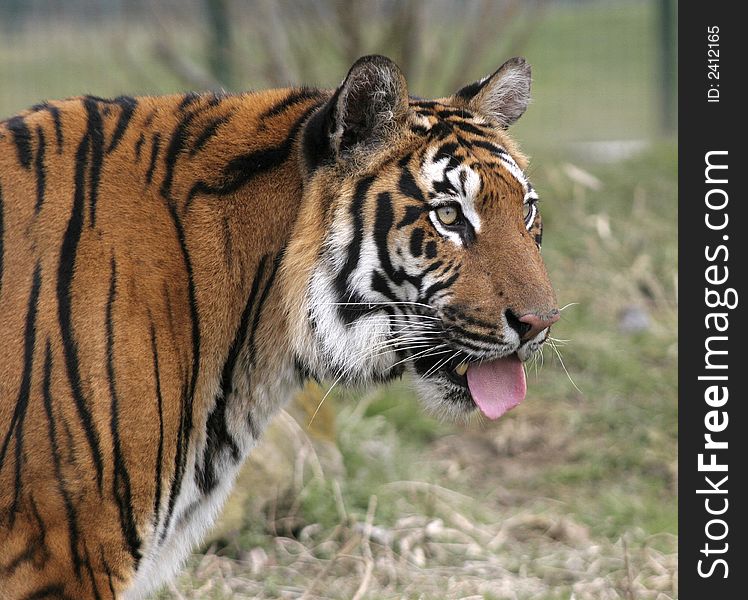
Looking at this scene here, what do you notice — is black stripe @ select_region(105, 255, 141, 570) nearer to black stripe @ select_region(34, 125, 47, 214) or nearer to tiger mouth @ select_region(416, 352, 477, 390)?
black stripe @ select_region(34, 125, 47, 214)

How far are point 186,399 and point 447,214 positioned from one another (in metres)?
0.86

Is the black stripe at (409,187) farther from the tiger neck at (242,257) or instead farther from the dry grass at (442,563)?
the dry grass at (442,563)

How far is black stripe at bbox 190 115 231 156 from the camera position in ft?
9.52

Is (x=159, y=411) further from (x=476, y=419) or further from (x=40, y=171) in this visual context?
(x=476, y=419)

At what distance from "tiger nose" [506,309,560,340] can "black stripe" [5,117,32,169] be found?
1337 mm

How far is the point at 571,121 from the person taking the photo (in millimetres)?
11422

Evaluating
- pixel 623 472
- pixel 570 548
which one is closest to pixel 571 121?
pixel 623 472

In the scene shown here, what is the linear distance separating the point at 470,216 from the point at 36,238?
113 cm

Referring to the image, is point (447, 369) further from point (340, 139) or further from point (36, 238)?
point (36, 238)

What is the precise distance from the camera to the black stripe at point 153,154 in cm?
283

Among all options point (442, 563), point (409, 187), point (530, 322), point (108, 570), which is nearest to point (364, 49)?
point (442, 563)

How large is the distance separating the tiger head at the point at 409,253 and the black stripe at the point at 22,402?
0.67 meters

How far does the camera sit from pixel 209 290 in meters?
2.80

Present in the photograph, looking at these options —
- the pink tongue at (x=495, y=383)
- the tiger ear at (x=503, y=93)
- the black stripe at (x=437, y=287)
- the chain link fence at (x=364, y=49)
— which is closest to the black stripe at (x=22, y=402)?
the black stripe at (x=437, y=287)
